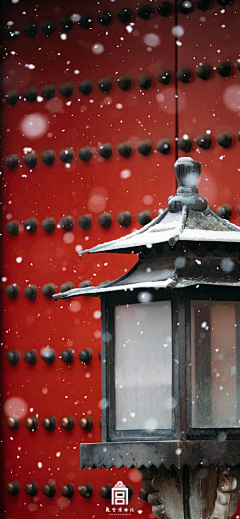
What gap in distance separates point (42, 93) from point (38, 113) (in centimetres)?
9

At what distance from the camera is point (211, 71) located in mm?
3803

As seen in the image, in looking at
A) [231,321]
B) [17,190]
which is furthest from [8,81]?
[231,321]

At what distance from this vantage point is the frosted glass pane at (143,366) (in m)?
2.71

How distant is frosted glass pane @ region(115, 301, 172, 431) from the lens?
2.71 m

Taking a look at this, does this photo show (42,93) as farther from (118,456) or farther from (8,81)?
(118,456)

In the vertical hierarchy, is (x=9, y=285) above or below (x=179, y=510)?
above

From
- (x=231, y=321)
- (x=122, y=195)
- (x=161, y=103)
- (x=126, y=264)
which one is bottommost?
(x=231, y=321)

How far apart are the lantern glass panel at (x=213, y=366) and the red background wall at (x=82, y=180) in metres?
1.01

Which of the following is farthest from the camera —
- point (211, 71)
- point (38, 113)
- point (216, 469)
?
point (38, 113)

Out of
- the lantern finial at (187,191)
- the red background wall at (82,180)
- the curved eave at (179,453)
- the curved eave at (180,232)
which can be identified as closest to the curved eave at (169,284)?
the curved eave at (180,232)

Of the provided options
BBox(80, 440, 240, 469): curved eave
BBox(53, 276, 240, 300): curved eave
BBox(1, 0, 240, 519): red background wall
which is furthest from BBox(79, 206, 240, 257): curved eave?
BBox(1, 0, 240, 519): red background wall

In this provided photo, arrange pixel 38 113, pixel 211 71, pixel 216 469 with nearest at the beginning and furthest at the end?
pixel 216 469
pixel 211 71
pixel 38 113

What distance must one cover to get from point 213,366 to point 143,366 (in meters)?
0.21

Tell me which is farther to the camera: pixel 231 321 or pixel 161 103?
pixel 161 103
